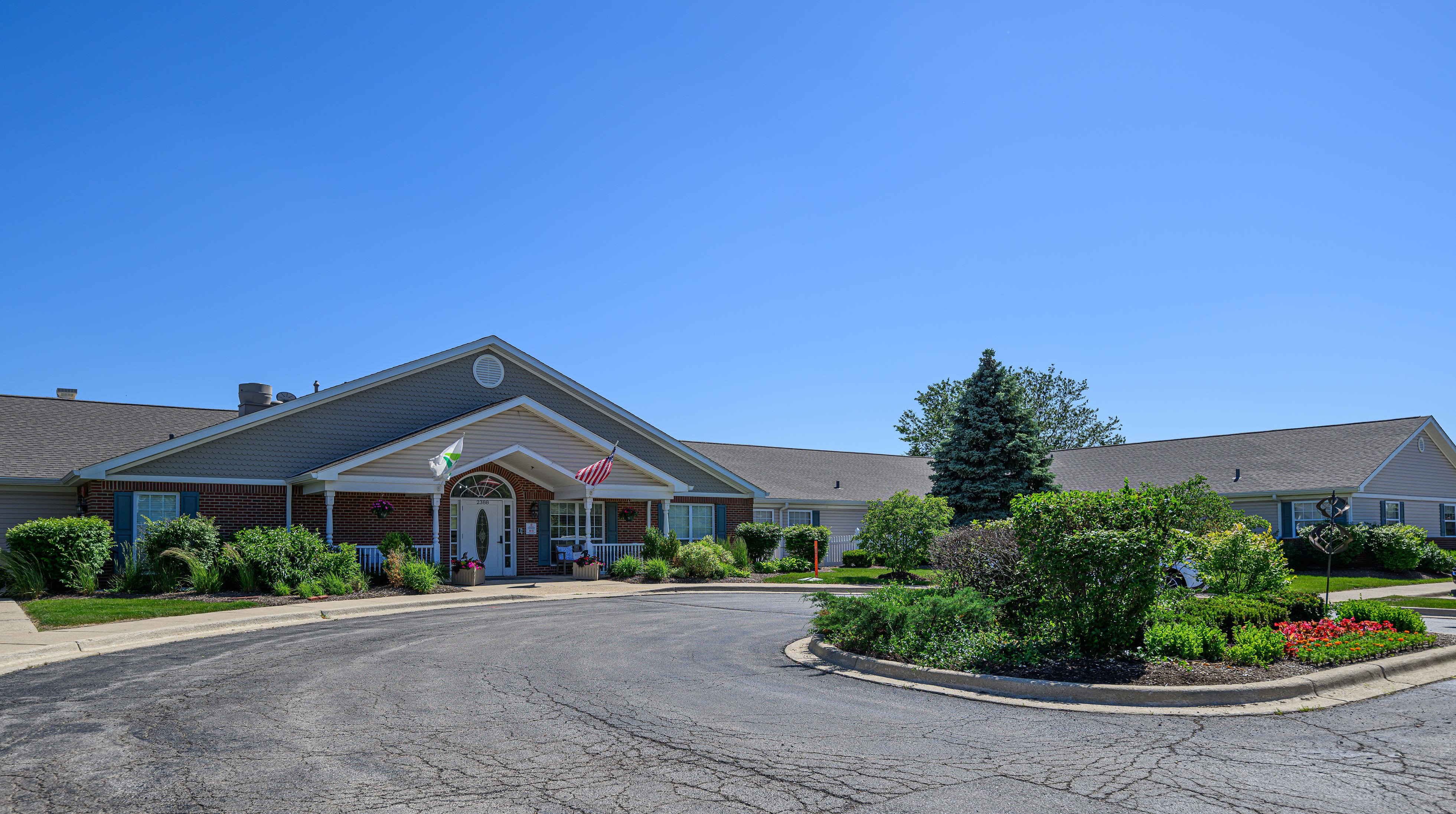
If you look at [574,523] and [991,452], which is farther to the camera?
[991,452]

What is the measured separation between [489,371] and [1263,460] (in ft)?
93.4

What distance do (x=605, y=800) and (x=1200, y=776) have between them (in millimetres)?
3655

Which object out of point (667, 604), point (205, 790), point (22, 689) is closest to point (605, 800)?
point (205, 790)

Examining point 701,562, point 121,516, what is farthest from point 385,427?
point 701,562

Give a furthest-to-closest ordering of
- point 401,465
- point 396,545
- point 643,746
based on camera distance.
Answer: point 401,465 → point 396,545 → point 643,746

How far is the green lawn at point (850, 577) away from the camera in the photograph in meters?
25.9

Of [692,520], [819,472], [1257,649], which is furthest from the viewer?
[819,472]

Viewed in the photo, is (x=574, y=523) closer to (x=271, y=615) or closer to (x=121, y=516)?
(x=121, y=516)

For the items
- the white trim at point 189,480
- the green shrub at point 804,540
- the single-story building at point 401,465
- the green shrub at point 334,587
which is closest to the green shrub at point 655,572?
the single-story building at point 401,465

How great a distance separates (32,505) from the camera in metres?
23.7

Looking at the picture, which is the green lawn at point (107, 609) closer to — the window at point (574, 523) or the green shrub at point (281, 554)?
the green shrub at point (281, 554)

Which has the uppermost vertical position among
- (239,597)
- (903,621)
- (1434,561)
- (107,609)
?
(903,621)

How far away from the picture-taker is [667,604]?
62.7ft

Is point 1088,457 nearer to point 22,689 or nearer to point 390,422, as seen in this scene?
point 390,422
